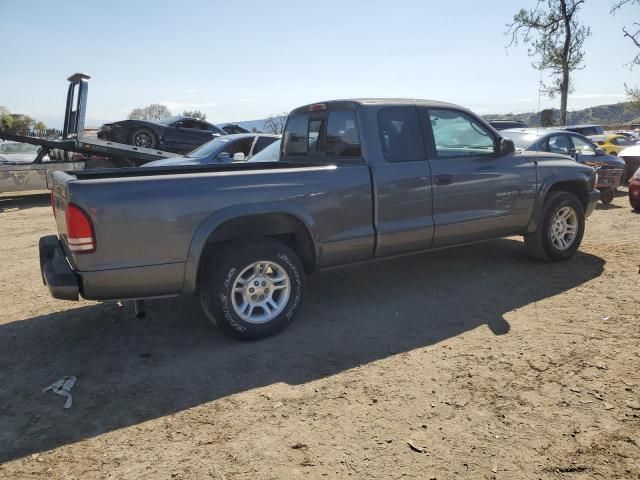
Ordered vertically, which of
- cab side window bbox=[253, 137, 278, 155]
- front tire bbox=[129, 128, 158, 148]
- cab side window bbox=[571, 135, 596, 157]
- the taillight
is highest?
cab side window bbox=[571, 135, 596, 157]

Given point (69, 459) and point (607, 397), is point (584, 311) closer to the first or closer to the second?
point (607, 397)

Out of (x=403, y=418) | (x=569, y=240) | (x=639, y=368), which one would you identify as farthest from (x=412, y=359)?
(x=569, y=240)

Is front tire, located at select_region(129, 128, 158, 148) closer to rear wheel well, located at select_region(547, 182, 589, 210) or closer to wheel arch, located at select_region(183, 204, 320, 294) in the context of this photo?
wheel arch, located at select_region(183, 204, 320, 294)

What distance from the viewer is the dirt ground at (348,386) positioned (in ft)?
8.44

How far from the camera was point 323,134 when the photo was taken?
4988 mm

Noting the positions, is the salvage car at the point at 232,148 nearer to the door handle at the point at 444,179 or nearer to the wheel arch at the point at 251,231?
the door handle at the point at 444,179

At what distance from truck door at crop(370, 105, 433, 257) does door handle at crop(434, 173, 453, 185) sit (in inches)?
4.0

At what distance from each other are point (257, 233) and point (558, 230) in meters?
3.85

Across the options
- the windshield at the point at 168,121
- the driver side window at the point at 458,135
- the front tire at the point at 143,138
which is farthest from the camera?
the windshield at the point at 168,121

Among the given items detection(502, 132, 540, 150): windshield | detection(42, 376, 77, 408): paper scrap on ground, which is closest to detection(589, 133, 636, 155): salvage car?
detection(502, 132, 540, 150): windshield

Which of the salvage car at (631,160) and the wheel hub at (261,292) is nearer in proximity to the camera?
the wheel hub at (261,292)

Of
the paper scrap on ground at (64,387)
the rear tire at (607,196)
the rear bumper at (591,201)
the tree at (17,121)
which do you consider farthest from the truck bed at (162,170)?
the tree at (17,121)

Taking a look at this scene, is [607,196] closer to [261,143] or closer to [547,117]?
[261,143]

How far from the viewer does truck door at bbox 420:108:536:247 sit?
4.89 m
